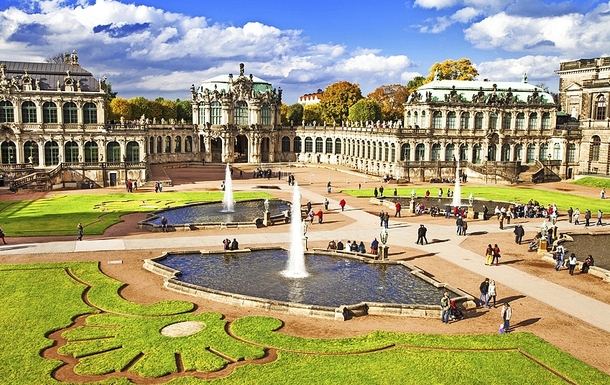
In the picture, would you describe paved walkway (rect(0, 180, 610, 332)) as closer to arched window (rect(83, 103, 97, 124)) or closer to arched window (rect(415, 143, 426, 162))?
arched window (rect(415, 143, 426, 162))

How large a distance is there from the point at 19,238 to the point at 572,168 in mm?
93226

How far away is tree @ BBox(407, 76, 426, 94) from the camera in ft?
508

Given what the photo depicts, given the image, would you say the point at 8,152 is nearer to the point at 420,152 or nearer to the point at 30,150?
the point at 30,150

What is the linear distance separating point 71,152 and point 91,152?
9.71ft

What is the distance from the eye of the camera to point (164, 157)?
398ft

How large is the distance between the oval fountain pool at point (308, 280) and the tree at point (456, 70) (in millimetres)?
105880

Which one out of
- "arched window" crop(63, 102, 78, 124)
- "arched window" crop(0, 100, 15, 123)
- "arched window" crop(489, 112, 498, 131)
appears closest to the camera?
"arched window" crop(0, 100, 15, 123)

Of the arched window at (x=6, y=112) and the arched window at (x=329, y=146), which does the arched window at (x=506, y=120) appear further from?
the arched window at (x=6, y=112)

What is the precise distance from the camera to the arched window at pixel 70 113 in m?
91.3

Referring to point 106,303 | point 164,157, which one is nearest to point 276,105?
point 164,157

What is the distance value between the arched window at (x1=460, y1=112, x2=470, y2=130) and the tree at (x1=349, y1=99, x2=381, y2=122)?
118 ft

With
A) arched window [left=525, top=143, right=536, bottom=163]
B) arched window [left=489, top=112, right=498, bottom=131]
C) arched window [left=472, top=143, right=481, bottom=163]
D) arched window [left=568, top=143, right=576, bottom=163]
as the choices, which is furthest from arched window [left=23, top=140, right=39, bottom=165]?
arched window [left=568, top=143, right=576, bottom=163]

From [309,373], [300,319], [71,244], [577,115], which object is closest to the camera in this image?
[309,373]

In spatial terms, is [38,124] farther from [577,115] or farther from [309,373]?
[577,115]
